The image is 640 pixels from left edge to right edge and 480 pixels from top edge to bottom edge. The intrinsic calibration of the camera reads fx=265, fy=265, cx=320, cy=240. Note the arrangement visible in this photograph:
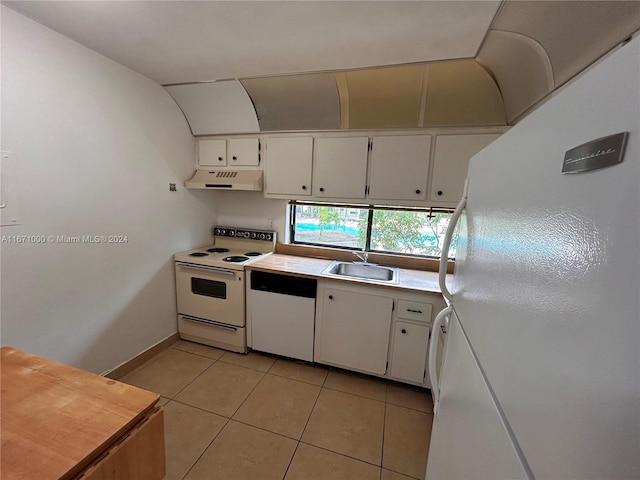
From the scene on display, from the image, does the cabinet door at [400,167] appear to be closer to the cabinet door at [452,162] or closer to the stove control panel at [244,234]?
the cabinet door at [452,162]

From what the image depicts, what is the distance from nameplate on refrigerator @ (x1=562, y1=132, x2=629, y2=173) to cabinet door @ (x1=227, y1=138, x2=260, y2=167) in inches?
105

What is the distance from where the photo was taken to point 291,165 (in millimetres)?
2615

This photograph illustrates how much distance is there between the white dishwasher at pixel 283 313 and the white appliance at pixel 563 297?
1.72 metres

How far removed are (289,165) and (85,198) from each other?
5.31ft

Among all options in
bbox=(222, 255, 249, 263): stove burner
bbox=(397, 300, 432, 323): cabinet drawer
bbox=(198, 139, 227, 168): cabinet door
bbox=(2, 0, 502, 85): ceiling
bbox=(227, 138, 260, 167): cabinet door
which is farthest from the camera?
bbox=(198, 139, 227, 168): cabinet door

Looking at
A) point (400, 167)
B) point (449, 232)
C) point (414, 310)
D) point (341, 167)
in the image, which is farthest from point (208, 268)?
point (449, 232)

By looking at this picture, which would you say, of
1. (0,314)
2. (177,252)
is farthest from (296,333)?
(0,314)

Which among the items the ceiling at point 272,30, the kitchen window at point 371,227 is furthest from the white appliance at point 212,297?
the ceiling at point 272,30

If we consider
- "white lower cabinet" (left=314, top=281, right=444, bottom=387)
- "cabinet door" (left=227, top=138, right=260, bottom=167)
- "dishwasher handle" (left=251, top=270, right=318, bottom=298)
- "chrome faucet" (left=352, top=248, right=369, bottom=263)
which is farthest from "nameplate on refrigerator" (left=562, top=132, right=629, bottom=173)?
"cabinet door" (left=227, top=138, right=260, bottom=167)

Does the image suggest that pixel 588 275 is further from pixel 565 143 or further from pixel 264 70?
pixel 264 70

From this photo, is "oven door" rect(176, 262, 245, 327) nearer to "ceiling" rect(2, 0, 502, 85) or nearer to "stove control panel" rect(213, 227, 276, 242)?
"stove control panel" rect(213, 227, 276, 242)

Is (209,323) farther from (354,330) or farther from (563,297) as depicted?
(563,297)

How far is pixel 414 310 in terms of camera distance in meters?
2.09

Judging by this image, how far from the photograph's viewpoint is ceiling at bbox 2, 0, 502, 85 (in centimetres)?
139
